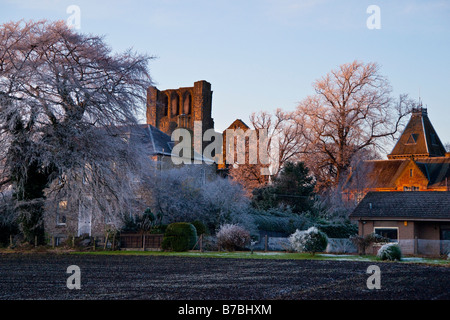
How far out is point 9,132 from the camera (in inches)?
1107

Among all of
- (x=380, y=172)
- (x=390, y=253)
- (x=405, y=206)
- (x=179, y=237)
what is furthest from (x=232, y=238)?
(x=380, y=172)

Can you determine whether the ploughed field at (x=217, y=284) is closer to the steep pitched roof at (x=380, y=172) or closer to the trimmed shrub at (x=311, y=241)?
the trimmed shrub at (x=311, y=241)

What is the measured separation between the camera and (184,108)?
75375 mm

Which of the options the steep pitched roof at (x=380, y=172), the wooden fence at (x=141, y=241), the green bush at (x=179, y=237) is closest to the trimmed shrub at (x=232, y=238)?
the green bush at (x=179, y=237)

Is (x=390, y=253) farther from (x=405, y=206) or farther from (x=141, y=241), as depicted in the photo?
(x=141, y=241)

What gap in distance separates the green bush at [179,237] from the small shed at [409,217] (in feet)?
32.9

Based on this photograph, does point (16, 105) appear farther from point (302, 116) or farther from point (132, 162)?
point (302, 116)

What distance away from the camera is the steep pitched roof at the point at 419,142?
2960 inches

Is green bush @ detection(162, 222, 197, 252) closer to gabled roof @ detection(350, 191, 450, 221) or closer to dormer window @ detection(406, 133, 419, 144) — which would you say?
gabled roof @ detection(350, 191, 450, 221)

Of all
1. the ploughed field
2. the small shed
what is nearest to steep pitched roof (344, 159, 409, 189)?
the small shed

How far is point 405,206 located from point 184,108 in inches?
1786

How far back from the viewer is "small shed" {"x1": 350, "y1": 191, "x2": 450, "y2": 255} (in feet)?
108

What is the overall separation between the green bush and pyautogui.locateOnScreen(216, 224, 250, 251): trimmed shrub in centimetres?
159
